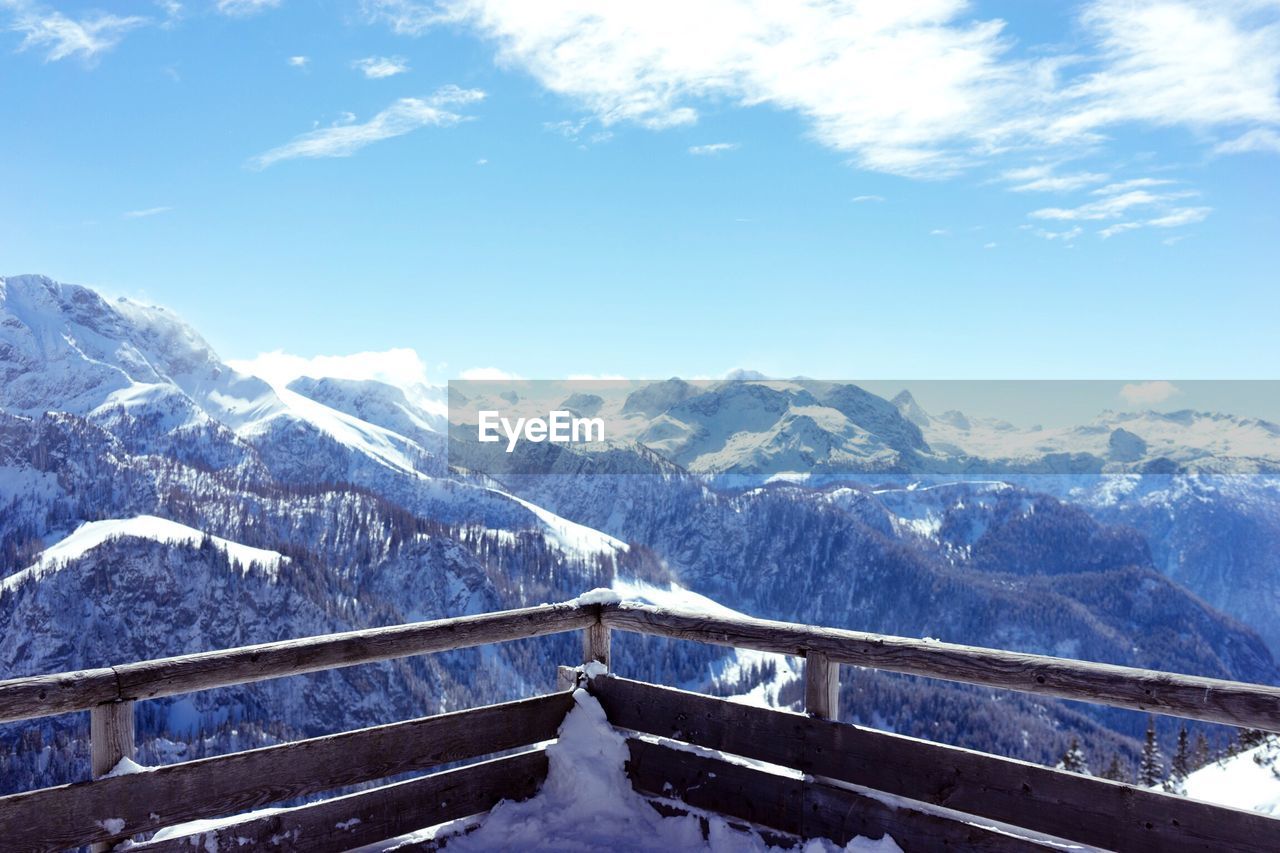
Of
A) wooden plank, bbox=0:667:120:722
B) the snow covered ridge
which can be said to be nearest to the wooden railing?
wooden plank, bbox=0:667:120:722

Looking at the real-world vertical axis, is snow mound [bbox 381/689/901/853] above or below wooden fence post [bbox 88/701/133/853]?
below

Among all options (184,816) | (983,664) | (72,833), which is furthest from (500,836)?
(983,664)

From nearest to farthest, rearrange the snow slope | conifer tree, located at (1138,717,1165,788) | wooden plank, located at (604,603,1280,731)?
wooden plank, located at (604,603,1280,731), the snow slope, conifer tree, located at (1138,717,1165,788)

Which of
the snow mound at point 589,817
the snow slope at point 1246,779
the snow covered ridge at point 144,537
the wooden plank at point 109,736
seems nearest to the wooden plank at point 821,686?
the snow mound at point 589,817

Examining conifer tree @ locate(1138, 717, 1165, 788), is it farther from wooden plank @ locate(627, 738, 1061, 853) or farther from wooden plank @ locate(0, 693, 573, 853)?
wooden plank @ locate(0, 693, 573, 853)

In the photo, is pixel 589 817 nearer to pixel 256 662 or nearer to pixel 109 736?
pixel 256 662

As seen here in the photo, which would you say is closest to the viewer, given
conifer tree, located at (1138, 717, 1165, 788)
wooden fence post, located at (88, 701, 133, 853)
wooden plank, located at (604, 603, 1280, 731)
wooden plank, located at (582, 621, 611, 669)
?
wooden plank, located at (604, 603, 1280, 731)

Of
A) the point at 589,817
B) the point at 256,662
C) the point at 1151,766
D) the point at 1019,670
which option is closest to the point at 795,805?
the point at 589,817
